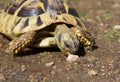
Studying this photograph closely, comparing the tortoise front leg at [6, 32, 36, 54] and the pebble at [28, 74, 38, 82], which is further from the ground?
the tortoise front leg at [6, 32, 36, 54]

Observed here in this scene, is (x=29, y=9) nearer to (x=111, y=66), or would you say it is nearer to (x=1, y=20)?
(x=1, y=20)

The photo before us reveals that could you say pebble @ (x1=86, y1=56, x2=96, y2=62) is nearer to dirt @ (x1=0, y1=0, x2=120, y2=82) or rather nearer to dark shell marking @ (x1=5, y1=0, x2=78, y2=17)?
dirt @ (x1=0, y1=0, x2=120, y2=82)

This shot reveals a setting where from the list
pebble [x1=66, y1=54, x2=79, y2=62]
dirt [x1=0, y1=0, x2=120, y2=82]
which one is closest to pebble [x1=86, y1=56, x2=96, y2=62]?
dirt [x1=0, y1=0, x2=120, y2=82]

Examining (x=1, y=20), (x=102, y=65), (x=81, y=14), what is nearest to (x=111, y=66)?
(x=102, y=65)

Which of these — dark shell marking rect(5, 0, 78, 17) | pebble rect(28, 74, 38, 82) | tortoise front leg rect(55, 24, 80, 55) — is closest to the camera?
pebble rect(28, 74, 38, 82)

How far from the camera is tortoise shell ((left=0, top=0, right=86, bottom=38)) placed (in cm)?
569

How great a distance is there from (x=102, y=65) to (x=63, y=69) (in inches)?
22.8

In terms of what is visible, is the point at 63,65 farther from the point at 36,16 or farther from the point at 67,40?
the point at 36,16

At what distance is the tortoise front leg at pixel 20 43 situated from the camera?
5.61m

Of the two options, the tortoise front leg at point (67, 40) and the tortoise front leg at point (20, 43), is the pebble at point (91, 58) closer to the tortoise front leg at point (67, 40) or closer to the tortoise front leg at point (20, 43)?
the tortoise front leg at point (67, 40)

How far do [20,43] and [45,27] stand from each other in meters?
0.47

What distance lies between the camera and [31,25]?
5688 millimetres

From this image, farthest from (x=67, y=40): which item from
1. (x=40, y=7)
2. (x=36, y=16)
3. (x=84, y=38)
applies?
(x=40, y=7)

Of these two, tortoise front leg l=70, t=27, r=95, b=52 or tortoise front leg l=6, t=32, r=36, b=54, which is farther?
tortoise front leg l=70, t=27, r=95, b=52
